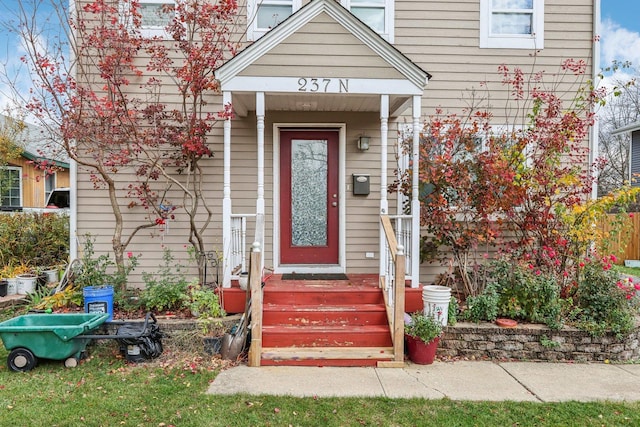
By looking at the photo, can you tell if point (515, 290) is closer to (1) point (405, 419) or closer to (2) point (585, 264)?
(2) point (585, 264)

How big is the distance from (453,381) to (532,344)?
1309 mm

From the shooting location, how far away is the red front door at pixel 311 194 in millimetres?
6031

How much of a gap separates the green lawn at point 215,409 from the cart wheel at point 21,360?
0.11 m

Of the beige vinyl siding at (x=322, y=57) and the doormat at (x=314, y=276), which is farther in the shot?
the doormat at (x=314, y=276)

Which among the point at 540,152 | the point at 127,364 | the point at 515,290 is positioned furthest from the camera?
the point at 540,152

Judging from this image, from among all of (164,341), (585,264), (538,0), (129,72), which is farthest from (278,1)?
(585,264)

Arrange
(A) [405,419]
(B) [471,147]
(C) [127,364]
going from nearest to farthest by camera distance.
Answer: (A) [405,419]
(C) [127,364]
(B) [471,147]

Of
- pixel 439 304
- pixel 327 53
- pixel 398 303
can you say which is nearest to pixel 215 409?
pixel 398 303

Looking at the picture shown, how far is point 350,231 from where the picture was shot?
19.6ft

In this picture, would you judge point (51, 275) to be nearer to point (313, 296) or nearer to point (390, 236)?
point (313, 296)

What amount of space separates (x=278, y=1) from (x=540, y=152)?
14.6 feet

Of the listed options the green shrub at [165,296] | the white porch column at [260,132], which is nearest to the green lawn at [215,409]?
the green shrub at [165,296]

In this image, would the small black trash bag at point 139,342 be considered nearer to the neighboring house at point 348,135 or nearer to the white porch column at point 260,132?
the white porch column at point 260,132

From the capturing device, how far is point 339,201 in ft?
19.7
